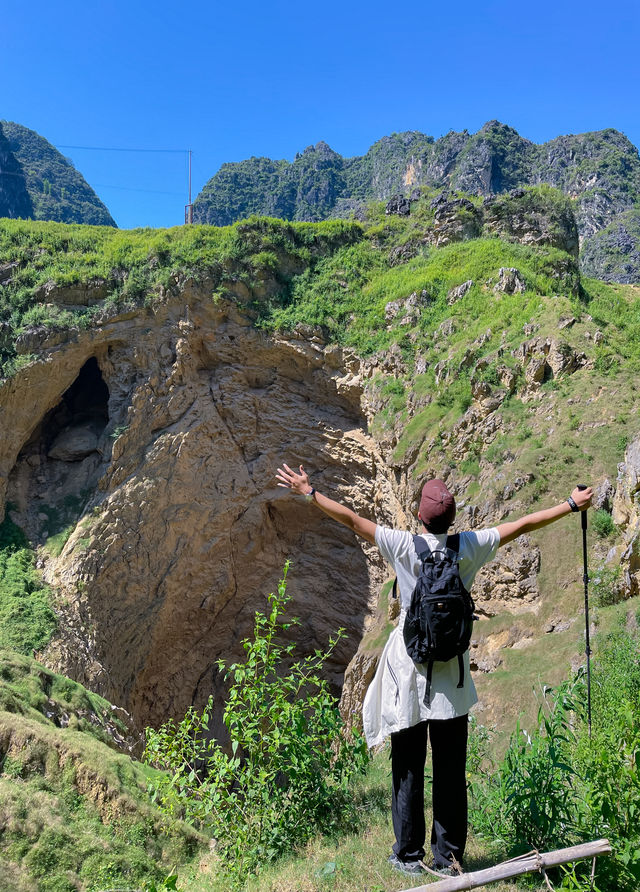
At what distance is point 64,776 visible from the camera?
5.45m

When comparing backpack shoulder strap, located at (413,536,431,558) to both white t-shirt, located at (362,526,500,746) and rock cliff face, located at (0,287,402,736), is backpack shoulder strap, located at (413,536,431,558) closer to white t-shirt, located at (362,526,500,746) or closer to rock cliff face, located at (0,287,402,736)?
white t-shirt, located at (362,526,500,746)

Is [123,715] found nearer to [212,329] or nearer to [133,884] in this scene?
[133,884]

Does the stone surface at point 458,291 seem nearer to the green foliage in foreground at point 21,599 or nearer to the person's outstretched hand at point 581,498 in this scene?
the green foliage in foreground at point 21,599

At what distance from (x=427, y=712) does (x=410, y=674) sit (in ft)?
0.60

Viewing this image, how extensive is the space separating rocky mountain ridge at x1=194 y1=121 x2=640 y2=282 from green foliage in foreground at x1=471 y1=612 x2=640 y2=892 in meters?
44.2

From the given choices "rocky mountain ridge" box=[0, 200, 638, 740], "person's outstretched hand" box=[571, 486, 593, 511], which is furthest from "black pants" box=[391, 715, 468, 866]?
"rocky mountain ridge" box=[0, 200, 638, 740]

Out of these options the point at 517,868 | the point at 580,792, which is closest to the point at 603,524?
the point at 580,792

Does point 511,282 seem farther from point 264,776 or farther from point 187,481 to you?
point 264,776

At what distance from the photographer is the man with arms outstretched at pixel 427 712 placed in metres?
2.85

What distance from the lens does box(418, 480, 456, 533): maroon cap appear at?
114 inches

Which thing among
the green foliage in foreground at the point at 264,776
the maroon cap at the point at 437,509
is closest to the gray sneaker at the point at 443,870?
the green foliage in foreground at the point at 264,776

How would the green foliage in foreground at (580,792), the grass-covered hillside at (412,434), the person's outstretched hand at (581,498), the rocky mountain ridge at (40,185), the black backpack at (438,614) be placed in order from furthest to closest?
the rocky mountain ridge at (40,185) < the grass-covered hillside at (412,434) < the person's outstretched hand at (581,498) < the black backpack at (438,614) < the green foliage in foreground at (580,792)

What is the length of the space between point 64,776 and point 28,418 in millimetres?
10347

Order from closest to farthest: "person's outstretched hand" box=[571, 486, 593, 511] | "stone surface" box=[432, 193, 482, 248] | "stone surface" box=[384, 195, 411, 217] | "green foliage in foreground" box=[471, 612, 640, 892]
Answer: "green foliage in foreground" box=[471, 612, 640, 892]
"person's outstretched hand" box=[571, 486, 593, 511]
"stone surface" box=[432, 193, 482, 248]
"stone surface" box=[384, 195, 411, 217]
